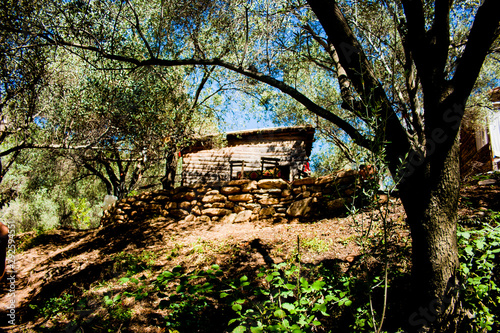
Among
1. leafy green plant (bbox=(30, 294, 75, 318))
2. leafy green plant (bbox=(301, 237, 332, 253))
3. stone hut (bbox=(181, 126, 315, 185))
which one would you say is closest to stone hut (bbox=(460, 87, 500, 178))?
stone hut (bbox=(181, 126, 315, 185))

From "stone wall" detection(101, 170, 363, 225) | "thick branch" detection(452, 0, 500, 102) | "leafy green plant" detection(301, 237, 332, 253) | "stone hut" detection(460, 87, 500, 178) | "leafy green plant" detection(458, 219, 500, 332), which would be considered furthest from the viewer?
"stone hut" detection(460, 87, 500, 178)

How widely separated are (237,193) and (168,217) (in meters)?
2.27

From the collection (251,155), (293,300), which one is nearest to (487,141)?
(251,155)

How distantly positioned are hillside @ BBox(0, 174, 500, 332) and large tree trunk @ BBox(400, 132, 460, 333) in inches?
12.8

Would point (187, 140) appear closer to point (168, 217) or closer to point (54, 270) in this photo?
point (168, 217)

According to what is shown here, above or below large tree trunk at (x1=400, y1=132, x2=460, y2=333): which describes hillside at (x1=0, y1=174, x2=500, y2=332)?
below

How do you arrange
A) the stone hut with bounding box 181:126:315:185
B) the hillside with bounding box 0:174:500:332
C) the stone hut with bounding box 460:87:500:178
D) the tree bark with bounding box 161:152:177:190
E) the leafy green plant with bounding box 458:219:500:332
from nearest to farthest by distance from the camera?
the leafy green plant with bounding box 458:219:500:332, the hillside with bounding box 0:174:500:332, the tree bark with bounding box 161:152:177:190, the stone hut with bounding box 460:87:500:178, the stone hut with bounding box 181:126:315:185

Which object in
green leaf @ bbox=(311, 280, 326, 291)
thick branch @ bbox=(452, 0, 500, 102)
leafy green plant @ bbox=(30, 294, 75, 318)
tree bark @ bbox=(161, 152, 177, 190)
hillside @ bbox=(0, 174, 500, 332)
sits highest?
thick branch @ bbox=(452, 0, 500, 102)

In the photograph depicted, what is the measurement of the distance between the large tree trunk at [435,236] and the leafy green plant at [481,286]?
0.13 metres

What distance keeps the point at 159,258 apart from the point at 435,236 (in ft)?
15.8

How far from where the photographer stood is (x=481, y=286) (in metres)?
2.25

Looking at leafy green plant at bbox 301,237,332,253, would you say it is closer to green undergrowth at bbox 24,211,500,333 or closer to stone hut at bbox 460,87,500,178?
green undergrowth at bbox 24,211,500,333

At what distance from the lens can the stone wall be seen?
637 cm

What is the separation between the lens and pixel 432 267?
2291 millimetres
